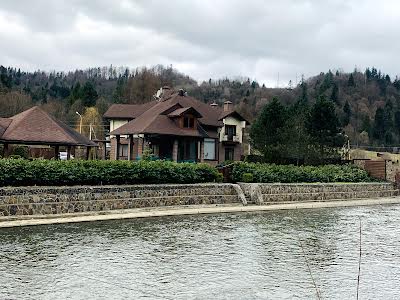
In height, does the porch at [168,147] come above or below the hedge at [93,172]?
above

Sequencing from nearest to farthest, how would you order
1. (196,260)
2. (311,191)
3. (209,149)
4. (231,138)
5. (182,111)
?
(196,260)
(311,191)
(182,111)
(209,149)
(231,138)

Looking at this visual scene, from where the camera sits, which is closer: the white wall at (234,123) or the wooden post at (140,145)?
the wooden post at (140,145)

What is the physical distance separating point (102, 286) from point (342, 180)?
28.6 meters

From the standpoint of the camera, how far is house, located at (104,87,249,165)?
127 ft

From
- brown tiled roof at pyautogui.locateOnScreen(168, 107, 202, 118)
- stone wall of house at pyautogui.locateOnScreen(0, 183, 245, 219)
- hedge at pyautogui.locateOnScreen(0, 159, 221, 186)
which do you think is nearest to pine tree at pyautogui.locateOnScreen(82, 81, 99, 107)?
brown tiled roof at pyautogui.locateOnScreen(168, 107, 202, 118)

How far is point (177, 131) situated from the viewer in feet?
125

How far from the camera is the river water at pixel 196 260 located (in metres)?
9.88

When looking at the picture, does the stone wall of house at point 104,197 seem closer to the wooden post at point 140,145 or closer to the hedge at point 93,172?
the hedge at point 93,172

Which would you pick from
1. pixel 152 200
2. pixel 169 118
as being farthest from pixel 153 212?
pixel 169 118

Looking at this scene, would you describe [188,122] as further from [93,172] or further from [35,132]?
[93,172]

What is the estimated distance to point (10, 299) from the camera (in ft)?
29.4

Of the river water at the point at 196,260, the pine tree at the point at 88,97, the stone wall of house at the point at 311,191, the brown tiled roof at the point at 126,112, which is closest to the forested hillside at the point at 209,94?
the pine tree at the point at 88,97

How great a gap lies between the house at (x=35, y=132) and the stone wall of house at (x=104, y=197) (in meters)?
6.64

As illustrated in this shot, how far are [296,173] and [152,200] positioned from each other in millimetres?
12873
